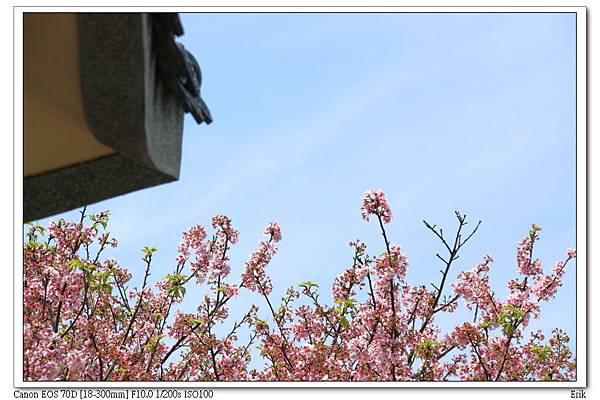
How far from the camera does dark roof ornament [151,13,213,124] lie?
1941 millimetres

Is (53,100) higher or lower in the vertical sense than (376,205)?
lower

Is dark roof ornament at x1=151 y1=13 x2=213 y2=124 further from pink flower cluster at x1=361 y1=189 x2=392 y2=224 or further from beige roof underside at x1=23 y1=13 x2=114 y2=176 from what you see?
pink flower cluster at x1=361 y1=189 x2=392 y2=224

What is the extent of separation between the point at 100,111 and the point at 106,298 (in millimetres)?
4297

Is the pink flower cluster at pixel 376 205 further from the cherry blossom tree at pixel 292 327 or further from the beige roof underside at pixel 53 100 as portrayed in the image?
the beige roof underside at pixel 53 100

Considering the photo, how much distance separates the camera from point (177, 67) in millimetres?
2025

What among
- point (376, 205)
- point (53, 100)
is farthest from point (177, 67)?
point (376, 205)

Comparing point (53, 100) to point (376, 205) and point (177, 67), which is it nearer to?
point (177, 67)

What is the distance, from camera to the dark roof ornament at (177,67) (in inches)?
76.4

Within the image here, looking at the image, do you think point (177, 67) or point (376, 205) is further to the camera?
point (376, 205)

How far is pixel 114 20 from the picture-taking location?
1779mm

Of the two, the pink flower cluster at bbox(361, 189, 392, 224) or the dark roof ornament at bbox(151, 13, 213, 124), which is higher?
the pink flower cluster at bbox(361, 189, 392, 224)

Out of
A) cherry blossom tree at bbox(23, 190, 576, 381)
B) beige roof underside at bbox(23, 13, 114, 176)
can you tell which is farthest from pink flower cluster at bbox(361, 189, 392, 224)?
beige roof underside at bbox(23, 13, 114, 176)

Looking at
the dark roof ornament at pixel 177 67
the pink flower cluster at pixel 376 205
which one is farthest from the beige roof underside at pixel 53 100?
the pink flower cluster at pixel 376 205
